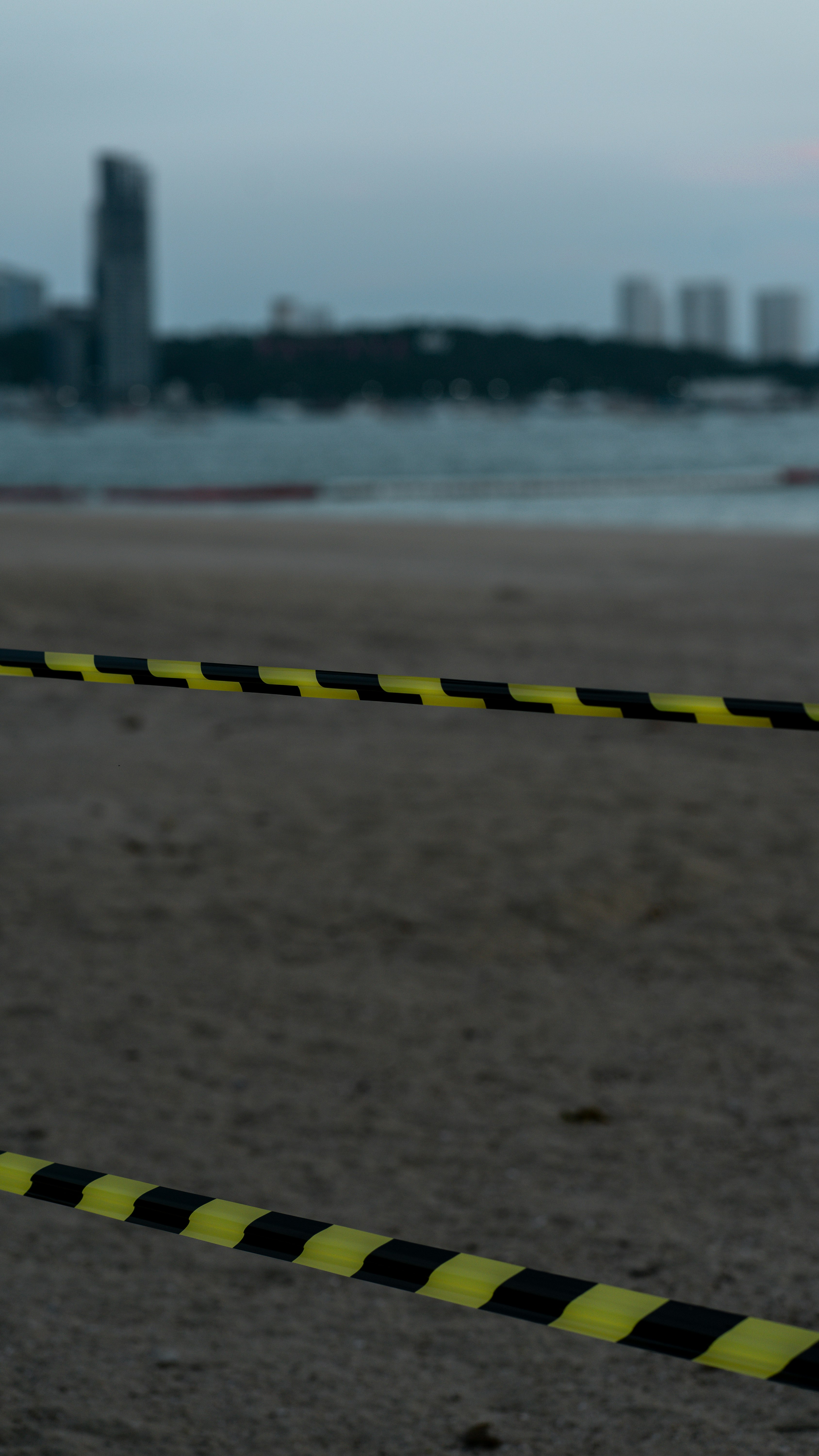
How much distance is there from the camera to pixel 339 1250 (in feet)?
6.15

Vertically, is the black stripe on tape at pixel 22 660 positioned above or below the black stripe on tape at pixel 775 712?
below

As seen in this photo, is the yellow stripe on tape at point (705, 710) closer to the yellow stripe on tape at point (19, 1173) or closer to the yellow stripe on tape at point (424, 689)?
the yellow stripe on tape at point (424, 689)

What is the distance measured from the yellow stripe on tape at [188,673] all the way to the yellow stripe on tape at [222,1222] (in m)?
0.86

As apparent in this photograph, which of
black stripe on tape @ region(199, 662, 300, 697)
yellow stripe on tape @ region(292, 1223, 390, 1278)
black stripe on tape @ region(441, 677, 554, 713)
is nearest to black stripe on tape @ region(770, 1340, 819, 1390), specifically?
yellow stripe on tape @ region(292, 1223, 390, 1278)

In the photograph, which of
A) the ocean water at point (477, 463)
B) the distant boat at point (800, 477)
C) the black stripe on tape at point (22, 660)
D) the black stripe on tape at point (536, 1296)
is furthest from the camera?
the distant boat at point (800, 477)

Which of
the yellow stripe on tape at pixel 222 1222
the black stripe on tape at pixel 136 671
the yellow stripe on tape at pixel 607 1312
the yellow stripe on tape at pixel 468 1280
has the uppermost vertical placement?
the black stripe on tape at pixel 136 671

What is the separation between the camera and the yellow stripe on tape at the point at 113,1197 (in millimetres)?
2068

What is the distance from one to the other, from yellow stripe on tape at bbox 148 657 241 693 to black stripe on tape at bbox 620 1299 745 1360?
1.22 meters

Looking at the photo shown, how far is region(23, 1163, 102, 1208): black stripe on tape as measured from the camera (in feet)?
6.97

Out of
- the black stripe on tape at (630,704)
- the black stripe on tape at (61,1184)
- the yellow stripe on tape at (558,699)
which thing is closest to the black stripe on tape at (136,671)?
the yellow stripe on tape at (558,699)

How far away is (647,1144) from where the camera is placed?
3.84 meters

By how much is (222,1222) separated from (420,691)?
0.87 metres

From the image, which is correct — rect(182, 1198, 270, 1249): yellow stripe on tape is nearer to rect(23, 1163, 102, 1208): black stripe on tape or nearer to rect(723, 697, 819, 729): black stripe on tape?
rect(23, 1163, 102, 1208): black stripe on tape

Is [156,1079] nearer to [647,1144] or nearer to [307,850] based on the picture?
[647,1144]
